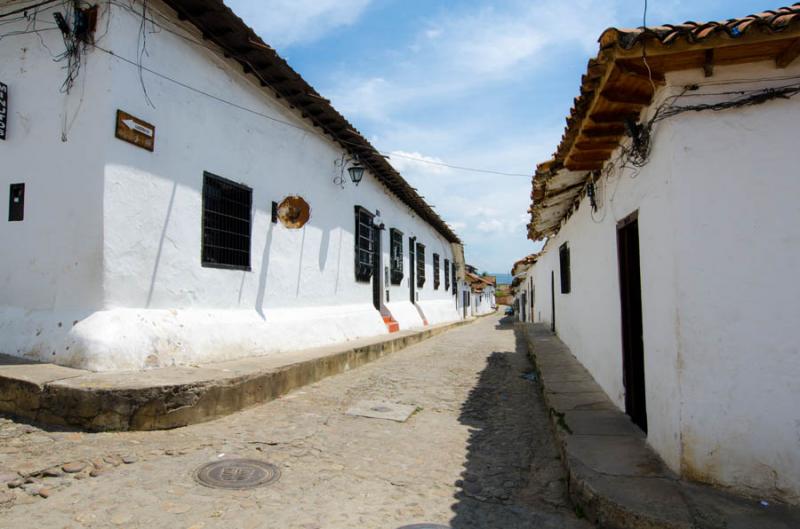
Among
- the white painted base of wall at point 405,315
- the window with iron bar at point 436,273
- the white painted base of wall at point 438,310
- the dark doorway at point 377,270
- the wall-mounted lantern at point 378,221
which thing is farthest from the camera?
the window with iron bar at point 436,273

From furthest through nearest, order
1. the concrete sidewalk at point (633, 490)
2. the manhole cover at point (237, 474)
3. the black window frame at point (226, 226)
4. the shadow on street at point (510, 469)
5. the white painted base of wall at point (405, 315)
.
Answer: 1. the white painted base of wall at point (405, 315)
2. the black window frame at point (226, 226)
3. the manhole cover at point (237, 474)
4. the shadow on street at point (510, 469)
5. the concrete sidewalk at point (633, 490)

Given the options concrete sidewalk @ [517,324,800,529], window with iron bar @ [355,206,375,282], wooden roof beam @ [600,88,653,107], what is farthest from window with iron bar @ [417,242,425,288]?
wooden roof beam @ [600,88,653,107]

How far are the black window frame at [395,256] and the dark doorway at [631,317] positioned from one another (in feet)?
28.1

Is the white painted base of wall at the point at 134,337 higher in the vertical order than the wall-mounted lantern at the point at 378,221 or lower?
lower

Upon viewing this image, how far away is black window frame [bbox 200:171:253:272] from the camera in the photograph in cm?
592

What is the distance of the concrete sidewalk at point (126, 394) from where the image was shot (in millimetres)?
3926

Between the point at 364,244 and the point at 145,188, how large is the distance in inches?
244

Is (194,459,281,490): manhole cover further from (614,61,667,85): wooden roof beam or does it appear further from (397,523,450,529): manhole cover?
(614,61,667,85): wooden roof beam

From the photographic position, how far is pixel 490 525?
295 centimetres

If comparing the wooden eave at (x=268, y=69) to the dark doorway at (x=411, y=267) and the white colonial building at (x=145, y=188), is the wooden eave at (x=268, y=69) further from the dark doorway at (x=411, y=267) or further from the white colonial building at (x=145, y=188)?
the dark doorway at (x=411, y=267)

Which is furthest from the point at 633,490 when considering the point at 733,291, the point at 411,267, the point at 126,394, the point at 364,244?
the point at 411,267

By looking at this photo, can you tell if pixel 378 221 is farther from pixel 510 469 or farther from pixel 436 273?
pixel 510 469

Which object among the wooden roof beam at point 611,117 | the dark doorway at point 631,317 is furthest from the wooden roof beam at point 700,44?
the dark doorway at point 631,317

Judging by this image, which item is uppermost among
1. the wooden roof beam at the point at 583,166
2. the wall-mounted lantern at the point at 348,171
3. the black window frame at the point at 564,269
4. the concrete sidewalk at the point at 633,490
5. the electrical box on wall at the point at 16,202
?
the wall-mounted lantern at the point at 348,171
